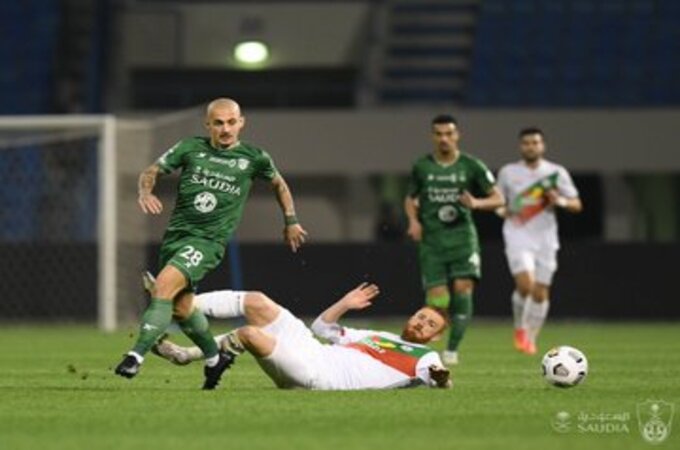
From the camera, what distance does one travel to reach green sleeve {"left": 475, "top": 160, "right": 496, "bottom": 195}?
15.1 meters

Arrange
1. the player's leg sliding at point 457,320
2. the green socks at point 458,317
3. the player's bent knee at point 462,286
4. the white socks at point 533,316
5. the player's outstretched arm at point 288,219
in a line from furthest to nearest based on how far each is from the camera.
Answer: the white socks at point 533,316 < the player's bent knee at point 462,286 < the green socks at point 458,317 < the player's leg sliding at point 457,320 < the player's outstretched arm at point 288,219

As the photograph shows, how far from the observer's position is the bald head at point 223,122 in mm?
11078

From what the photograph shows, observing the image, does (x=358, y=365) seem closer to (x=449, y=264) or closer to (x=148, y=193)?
(x=148, y=193)

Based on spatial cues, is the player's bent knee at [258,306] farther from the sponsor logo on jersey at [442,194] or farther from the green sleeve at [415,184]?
the green sleeve at [415,184]

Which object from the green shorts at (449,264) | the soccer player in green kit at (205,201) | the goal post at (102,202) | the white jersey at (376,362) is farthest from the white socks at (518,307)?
the white jersey at (376,362)

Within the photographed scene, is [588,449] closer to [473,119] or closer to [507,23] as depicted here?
[473,119]

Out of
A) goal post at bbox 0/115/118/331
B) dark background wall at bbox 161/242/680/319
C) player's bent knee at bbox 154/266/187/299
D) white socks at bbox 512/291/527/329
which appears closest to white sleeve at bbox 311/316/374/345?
player's bent knee at bbox 154/266/187/299

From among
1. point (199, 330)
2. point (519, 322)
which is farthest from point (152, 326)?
point (519, 322)

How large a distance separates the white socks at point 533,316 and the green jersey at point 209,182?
644cm

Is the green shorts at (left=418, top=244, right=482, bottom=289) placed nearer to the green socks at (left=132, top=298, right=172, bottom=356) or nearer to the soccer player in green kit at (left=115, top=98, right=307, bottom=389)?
the soccer player in green kit at (left=115, top=98, right=307, bottom=389)

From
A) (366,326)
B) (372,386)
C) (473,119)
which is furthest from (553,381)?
(473,119)

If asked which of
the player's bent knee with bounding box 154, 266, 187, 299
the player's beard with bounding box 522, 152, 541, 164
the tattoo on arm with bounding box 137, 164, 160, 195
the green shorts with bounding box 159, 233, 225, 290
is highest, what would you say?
the player's beard with bounding box 522, 152, 541, 164

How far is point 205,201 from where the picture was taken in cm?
1117

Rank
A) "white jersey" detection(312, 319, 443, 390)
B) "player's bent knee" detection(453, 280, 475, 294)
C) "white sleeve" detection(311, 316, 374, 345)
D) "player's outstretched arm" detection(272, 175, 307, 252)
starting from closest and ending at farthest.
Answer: "white jersey" detection(312, 319, 443, 390) < "white sleeve" detection(311, 316, 374, 345) < "player's outstretched arm" detection(272, 175, 307, 252) < "player's bent knee" detection(453, 280, 475, 294)
